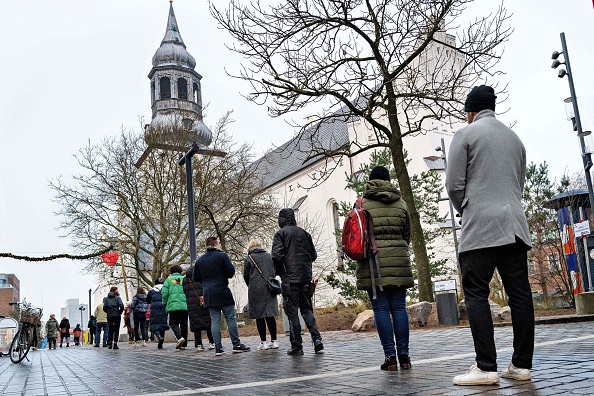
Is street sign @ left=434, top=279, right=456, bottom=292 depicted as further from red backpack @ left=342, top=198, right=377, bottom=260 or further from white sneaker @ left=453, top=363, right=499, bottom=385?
white sneaker @ left=453, top=363, right=499, bottom=385

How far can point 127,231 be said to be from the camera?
29578 mm

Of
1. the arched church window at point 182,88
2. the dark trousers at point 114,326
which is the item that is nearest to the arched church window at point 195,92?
the arched church window at point 182,88

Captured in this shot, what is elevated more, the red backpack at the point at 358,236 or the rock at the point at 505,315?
the red backpack at the point at 358,236

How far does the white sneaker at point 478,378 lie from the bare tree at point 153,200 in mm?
23661

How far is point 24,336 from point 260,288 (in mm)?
6877

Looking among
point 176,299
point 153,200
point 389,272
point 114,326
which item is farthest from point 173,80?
point 389,272

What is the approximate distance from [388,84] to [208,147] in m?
15.3

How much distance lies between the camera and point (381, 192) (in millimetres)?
6031

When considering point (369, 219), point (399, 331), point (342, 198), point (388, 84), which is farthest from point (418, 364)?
point (342, 198)

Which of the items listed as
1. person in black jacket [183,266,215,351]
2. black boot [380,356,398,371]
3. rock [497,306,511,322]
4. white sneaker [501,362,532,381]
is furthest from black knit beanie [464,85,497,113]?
rock [497,306,511,322]

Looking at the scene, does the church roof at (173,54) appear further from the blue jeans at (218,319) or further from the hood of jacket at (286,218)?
the hood of jacket at (286,218)

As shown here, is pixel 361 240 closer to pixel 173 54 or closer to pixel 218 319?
pixel 218 319

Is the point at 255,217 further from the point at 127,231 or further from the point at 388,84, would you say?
the point at 388,84

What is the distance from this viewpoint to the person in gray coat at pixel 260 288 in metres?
9.77
